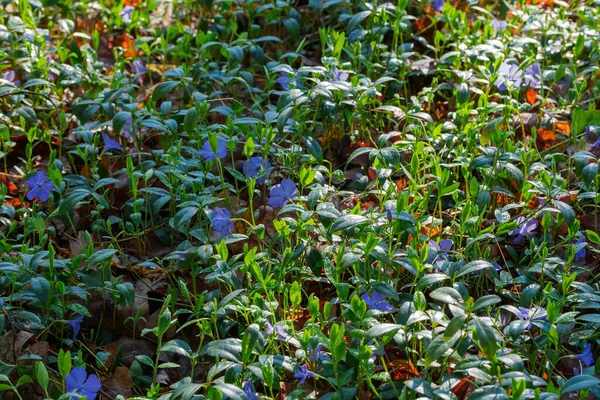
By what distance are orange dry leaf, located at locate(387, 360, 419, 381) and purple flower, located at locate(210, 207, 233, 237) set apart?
71 cm

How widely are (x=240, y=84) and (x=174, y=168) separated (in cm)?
96

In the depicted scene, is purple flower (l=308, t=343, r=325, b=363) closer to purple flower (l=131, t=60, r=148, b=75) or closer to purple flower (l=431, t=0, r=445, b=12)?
purple flower (l=131, t=60, r=148, b=75)

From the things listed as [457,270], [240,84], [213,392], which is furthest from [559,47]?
[213,392]

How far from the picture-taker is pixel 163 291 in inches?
95.4

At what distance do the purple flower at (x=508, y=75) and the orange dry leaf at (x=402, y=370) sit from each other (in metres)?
1.47

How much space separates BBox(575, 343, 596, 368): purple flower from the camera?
200 centimetres

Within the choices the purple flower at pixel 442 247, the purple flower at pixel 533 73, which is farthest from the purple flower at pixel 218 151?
the purple flower at pixel 533 73

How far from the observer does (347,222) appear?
211 centimetres

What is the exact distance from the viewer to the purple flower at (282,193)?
8.13 ft

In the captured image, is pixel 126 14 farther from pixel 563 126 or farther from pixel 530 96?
pixel 563 126

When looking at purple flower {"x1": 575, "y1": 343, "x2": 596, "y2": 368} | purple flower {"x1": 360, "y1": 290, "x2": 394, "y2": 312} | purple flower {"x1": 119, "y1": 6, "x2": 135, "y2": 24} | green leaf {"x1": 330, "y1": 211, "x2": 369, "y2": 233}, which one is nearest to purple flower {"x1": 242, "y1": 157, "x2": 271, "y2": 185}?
green leaf {"x1": 330, "y1": 211, "x2": 369, "y2": 233}

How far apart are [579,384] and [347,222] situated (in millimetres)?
718

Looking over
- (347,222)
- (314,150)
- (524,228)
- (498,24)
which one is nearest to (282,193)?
(314,150)

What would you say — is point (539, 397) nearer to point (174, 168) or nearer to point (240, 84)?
point (174, 168)
